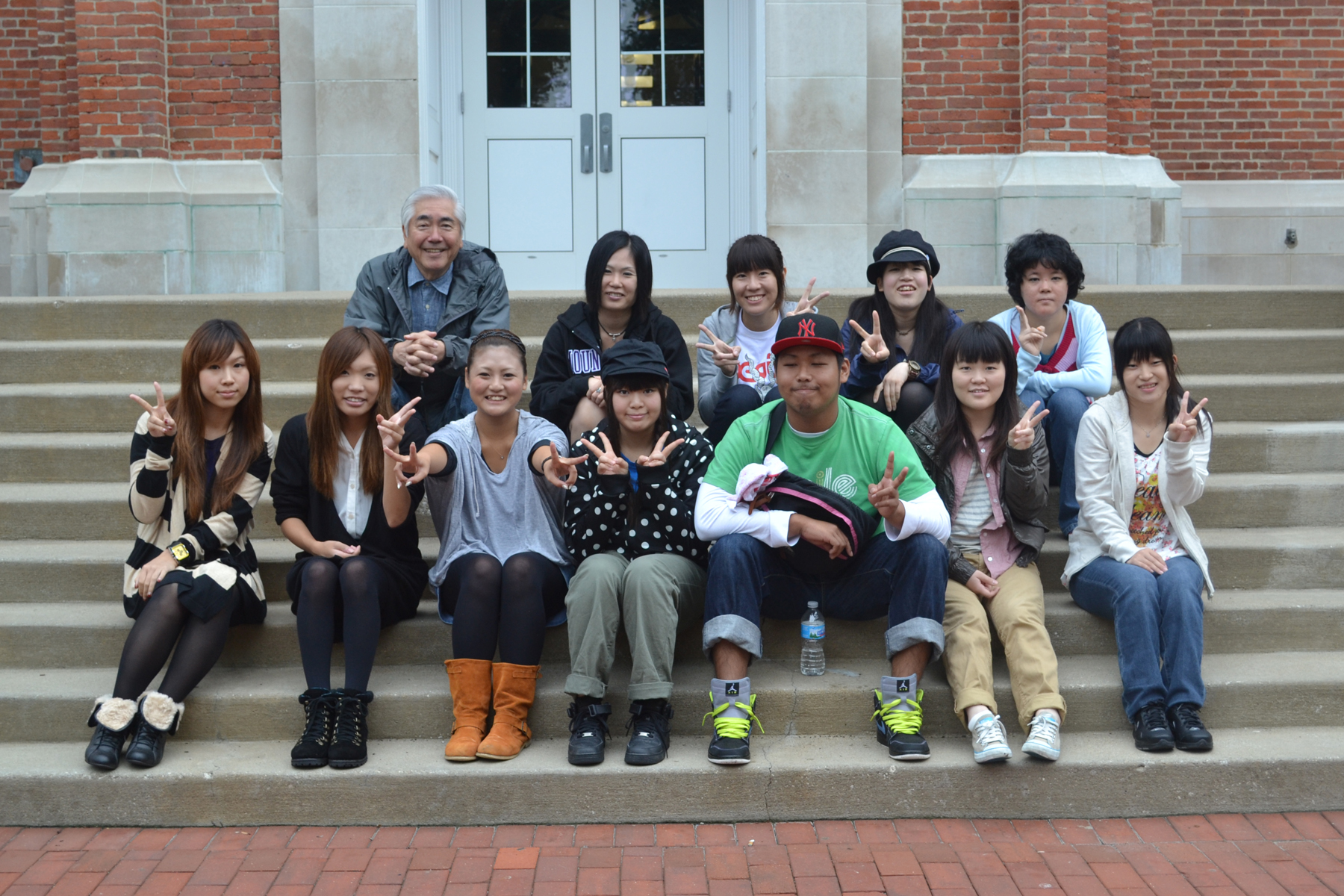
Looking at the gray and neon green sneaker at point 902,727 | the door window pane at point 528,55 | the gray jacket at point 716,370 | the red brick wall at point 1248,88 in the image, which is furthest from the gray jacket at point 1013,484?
the red brick wall at point 1248,88

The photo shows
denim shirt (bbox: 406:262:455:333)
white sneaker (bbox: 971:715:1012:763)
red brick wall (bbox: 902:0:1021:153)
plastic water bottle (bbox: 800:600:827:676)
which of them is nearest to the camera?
white sneaker (bbox: 971:715:1012:763)

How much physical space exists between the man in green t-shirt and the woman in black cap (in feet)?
1.54

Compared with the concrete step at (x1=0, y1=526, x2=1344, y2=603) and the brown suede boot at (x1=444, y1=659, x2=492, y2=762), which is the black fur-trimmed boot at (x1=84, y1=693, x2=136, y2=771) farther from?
the brown suede boot at (x1=444, y1=659, x2=492, y2=762)

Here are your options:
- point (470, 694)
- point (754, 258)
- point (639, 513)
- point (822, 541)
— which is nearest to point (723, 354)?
point (754, 258)

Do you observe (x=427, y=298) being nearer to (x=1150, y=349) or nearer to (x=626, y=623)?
(x=626, y=623)

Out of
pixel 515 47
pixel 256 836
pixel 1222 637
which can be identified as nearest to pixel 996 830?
pixel 1222 637

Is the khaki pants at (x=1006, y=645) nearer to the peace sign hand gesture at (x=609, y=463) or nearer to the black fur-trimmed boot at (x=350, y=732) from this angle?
the peace sign hand gesture at (x=609, y=463)

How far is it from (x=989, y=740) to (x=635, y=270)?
7.25 feet

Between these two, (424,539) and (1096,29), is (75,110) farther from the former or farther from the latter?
(1096,29)

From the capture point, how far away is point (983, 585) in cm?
394

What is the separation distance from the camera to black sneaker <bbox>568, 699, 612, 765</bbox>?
3.59 meters

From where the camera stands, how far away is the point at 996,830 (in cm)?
348

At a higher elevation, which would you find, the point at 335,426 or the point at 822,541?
the point at 335,426

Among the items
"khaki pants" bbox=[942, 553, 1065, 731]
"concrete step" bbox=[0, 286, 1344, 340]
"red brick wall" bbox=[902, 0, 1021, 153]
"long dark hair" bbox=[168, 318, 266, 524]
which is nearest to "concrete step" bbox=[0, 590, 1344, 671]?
"khaki pants" bbox=[942, 553, 1065, 731]
